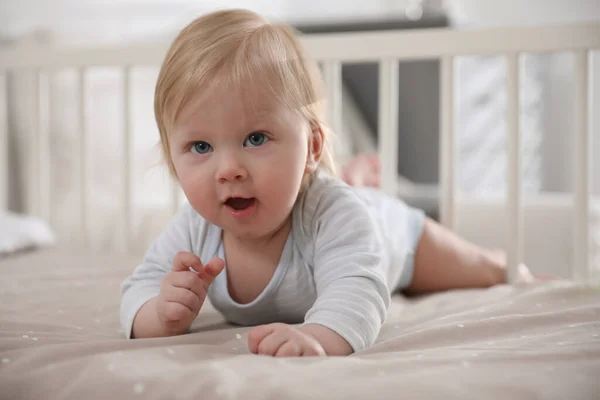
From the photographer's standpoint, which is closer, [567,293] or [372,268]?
[372,268]

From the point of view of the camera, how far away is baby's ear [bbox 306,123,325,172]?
74 cm

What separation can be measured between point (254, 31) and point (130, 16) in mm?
1804

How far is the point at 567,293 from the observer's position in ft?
2.80

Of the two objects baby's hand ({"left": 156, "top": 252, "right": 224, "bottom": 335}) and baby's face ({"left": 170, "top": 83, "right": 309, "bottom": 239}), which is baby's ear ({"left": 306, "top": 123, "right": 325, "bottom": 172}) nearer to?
baby's face ({"left": 170, "top": 83, "right": 309, "bottom": 239})

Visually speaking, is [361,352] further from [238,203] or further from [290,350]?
[238,203]

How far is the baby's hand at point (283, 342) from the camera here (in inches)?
22.2

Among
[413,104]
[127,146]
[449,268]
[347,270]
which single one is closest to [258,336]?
[347,270]

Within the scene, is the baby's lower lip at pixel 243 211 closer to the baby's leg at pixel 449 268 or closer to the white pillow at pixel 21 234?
the baby's leg at pixel 449 268

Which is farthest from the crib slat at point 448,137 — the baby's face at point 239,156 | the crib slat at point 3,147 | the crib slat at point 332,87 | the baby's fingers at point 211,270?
the crib slat at point 3,147

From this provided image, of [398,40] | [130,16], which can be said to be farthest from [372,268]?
[130,16]

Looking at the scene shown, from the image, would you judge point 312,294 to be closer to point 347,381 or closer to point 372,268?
point 372,268

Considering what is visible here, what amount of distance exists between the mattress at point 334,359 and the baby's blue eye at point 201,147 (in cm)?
20

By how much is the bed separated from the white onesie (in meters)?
0.04

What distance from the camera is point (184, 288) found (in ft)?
2.18
